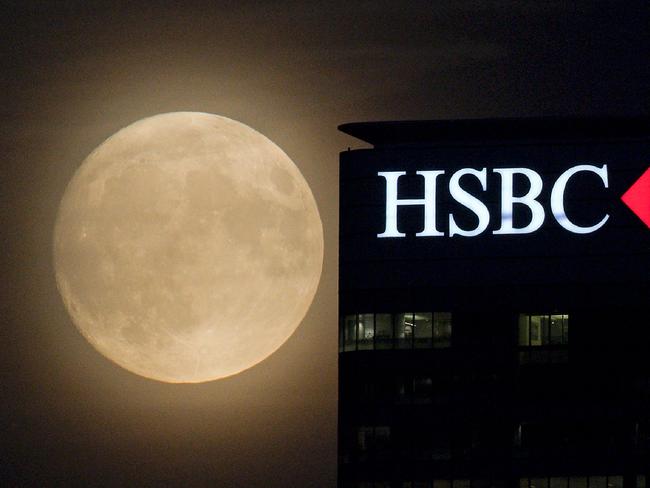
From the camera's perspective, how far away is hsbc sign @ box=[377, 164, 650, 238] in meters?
8.73

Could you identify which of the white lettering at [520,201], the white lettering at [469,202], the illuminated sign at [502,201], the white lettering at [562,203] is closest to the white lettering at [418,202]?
the illuminated sign at [502,201]

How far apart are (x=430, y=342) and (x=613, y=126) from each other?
12.1m

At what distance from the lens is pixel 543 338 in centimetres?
2273

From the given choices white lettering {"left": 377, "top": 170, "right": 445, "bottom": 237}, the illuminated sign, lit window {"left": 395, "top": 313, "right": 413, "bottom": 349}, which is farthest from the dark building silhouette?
the illuminated sign

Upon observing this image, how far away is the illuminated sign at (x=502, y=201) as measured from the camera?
872 cm

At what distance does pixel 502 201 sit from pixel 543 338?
1488cm

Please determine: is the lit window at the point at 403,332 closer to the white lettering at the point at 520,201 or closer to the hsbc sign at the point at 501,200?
the hsbc sign at the point at 501,200

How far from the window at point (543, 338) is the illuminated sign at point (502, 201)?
13972mm

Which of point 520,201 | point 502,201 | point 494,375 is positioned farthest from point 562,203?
point 494,375

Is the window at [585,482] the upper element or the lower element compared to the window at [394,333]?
lower

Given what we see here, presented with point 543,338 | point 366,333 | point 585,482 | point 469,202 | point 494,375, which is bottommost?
point 585,482

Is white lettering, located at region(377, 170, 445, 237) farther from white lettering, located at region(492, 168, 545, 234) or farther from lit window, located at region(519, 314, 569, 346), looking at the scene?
lit window, located at region(519, 314, 569, 346)

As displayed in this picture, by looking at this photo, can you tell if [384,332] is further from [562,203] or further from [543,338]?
[562,203]

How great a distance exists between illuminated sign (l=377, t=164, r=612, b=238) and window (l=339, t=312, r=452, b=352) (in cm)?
1288
